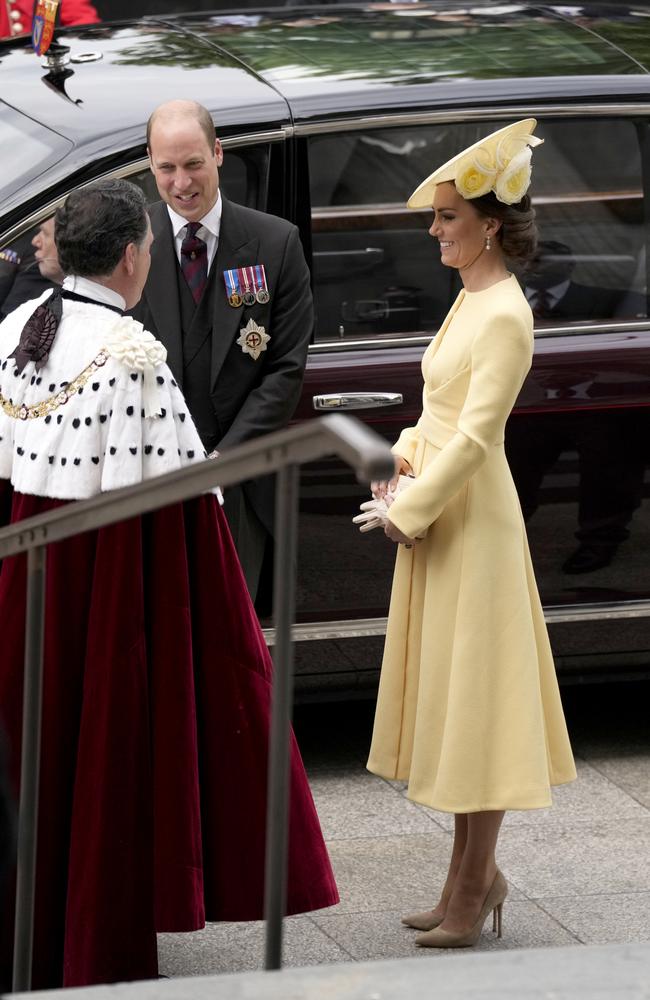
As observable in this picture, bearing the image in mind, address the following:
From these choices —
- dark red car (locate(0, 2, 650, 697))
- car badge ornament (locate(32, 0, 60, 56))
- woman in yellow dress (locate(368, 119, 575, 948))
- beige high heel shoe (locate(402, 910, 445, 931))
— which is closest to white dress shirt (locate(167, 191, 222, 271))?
dark red car (locate(0, 2, 650, 697))

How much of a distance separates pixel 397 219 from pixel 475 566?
6.25 ft

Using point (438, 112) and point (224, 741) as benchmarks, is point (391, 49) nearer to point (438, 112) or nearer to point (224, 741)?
point (438, 112)

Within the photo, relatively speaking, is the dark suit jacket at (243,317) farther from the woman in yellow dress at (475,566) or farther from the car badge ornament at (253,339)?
the woman in yellow dress at (475,566)

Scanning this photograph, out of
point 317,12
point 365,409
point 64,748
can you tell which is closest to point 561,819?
point 365,409

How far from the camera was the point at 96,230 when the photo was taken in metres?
3.51

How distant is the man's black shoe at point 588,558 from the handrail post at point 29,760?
2239 mm

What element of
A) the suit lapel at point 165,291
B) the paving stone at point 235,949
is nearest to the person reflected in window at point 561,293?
the suit lapel at point 165,291

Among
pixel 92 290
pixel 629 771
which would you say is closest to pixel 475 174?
pixel 92 290

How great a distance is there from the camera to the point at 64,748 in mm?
3545

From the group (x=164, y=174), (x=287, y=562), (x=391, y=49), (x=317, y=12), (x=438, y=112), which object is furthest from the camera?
(x=317, y=12)

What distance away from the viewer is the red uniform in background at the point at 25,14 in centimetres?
810

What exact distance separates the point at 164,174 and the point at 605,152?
161cm

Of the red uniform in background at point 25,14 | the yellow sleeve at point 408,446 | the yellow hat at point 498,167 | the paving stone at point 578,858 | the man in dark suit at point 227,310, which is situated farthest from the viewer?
the red uniform in background at point 25,14

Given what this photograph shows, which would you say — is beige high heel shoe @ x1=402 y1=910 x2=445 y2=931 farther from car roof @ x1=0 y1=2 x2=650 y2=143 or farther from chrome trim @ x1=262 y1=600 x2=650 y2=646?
car roof @ x1=0 y1=2 x2=650 y2=143
